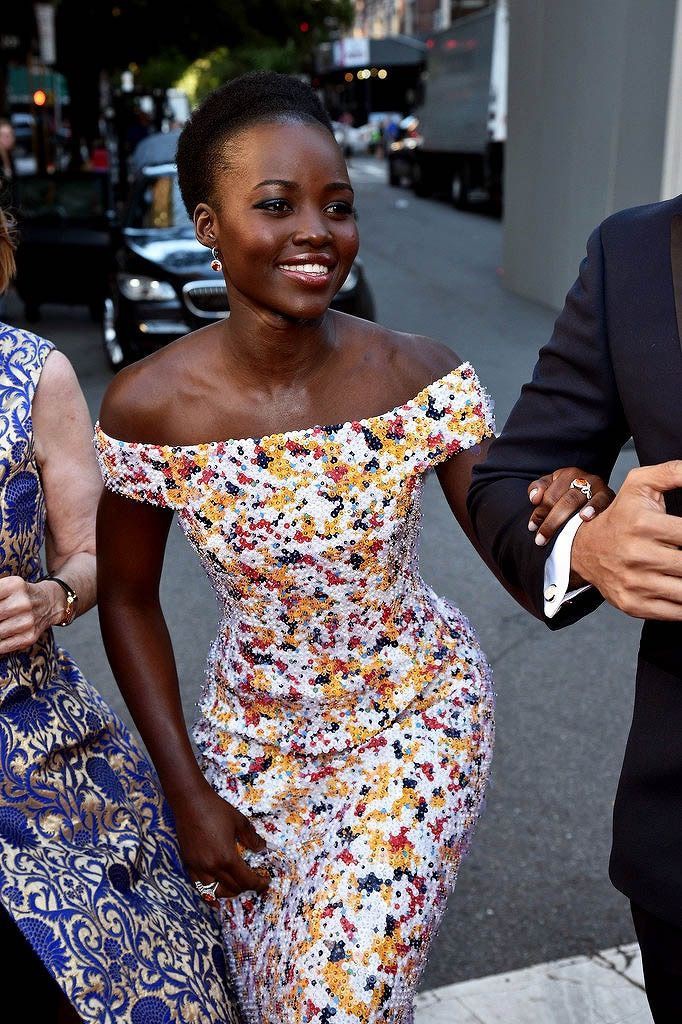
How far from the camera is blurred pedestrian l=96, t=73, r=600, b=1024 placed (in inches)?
92.0

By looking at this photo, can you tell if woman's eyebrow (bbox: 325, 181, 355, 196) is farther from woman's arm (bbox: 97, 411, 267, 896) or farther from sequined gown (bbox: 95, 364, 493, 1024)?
woman's arm (bbox: 97, 411, 267, 896)

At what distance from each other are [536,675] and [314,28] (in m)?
33.3

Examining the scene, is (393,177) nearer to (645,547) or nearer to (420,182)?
(420,182)

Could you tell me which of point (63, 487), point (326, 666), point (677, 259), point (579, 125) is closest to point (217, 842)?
point (326, 666)

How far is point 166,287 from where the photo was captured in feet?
36.3

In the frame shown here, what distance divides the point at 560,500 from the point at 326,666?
2.73ft

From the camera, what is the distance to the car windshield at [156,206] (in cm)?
1184

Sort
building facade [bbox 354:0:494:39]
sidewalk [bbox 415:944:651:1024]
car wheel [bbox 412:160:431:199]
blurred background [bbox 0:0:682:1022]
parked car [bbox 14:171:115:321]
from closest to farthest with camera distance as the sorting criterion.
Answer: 1. sidewalk [bbox 415:944:651:1024]
2. blurred background [bbox 0:0:682:1022]
3. parked car [bbox 14:171:115:321]
4. car wheel [bbox 412:160:431:199]
5. building facade [bbox 354:0:494:39]

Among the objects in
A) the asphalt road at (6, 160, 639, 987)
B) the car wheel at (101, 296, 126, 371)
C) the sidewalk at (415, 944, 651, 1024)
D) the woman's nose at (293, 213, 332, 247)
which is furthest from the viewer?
the car wheel at (101, 296, 126, 371)

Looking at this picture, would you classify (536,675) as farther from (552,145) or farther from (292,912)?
(552,145)

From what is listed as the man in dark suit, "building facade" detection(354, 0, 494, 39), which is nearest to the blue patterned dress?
the man in dark suit

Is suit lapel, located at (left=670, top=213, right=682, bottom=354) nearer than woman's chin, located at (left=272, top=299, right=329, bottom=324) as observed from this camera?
Yes

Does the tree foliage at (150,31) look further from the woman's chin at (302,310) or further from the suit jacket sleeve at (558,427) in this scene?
the suit jacket sleeve at (558,427)

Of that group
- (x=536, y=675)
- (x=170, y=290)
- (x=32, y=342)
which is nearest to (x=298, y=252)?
(x=32, y=342)
